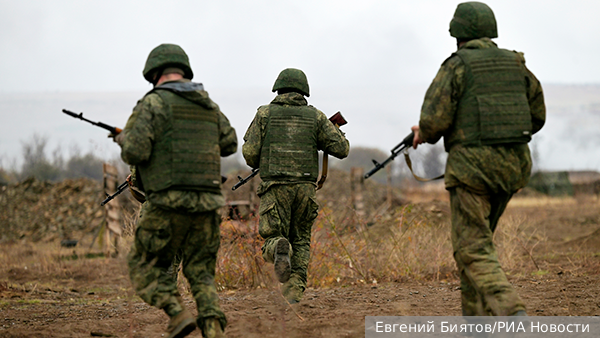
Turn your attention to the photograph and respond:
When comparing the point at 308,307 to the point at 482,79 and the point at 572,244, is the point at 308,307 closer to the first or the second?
the point at 482,79

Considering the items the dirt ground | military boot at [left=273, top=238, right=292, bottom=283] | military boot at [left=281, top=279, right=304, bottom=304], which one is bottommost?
the dirt ground

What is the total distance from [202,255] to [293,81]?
9.34 feet

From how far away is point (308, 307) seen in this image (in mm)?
6570

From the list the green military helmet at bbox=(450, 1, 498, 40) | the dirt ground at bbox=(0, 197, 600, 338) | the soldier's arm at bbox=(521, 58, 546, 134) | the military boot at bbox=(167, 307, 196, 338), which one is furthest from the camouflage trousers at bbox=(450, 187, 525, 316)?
the military boot at bbox=(167, 307, 196, 338)

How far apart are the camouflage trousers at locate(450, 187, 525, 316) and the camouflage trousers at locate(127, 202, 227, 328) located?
1787 mm

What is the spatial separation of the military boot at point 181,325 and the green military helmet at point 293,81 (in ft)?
10.7

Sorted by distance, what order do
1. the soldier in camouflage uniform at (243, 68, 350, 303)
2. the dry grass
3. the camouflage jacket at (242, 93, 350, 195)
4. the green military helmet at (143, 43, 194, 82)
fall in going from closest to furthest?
the green military helmet at (143, 43, 194, 82) < the soldier in camouflage uniform at (243, 68, 350, 303) < the camouflage jacket at (242, 93, 350, 195) < the dry grass

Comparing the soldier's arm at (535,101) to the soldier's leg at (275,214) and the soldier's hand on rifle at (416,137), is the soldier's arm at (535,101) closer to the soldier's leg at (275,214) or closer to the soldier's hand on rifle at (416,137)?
the soldier's hand on rifle at (416,137)

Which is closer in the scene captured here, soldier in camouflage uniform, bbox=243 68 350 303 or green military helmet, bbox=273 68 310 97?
soldier in camouflage uniform, bbox=243 68 350 303

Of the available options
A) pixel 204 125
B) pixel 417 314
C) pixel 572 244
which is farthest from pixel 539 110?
pixel 572 244

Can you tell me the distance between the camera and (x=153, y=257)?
4.59 meters

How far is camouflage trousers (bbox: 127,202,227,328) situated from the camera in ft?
14.7

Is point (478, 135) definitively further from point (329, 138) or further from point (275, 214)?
point (275, 214)

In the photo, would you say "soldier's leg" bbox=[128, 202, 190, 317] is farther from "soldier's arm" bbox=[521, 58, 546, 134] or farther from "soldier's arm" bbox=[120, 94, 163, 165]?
"soldier's arm" bbox=[521, 58, 546, 134]
